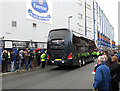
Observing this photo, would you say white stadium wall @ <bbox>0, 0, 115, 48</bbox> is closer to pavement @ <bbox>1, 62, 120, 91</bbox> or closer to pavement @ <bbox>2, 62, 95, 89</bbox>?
pavement @ <bbox>1, 62, 120, 91</bbox>

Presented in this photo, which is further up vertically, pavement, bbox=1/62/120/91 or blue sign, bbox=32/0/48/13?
blue sign, bbox=32/0/48/13

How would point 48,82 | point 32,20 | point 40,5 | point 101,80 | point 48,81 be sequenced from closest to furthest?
1. point 101,80
2. point 48,82
3. point 48,81
4. point 32,20
5. point 40,5

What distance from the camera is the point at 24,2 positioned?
2016 centimetres

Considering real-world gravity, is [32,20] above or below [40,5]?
below

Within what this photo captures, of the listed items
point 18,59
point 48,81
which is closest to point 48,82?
point 48,81

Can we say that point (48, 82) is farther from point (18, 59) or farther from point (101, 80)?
point (18, 59)

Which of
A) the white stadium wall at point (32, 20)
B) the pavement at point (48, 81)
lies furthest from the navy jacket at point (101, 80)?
the white stadium wall at point (32, 20)

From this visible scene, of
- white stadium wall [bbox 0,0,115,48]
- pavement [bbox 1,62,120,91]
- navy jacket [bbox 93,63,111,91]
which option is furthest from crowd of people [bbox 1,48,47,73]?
navy jacket [bbox 93,63,111,91]

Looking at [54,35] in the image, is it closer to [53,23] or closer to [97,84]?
[97,84]

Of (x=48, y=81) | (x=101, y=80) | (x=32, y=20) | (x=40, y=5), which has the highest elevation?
(x=40, y=5)

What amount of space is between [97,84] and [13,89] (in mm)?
4330

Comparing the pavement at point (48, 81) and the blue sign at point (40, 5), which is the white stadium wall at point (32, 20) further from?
the pavement at point (48, 81)

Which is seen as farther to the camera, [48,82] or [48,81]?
[48,81]

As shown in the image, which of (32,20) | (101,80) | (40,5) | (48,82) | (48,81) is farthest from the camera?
(40,5)
